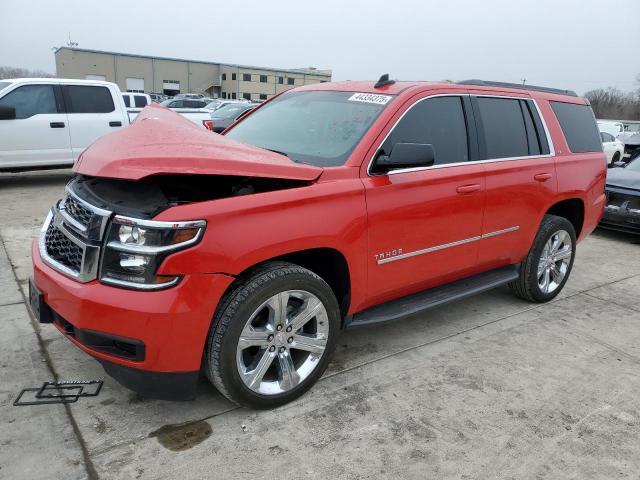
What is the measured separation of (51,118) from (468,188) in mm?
8059

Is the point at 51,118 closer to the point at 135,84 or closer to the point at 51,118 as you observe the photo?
the point at 51,118

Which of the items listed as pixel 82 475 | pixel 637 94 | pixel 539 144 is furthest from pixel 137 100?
pixel 637 94

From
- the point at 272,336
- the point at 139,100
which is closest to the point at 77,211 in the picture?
the point at 272,336

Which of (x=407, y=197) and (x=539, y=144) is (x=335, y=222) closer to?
(x=407, y=197)

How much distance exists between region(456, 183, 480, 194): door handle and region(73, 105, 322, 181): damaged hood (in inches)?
47.2

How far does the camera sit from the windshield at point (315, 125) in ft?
10.4

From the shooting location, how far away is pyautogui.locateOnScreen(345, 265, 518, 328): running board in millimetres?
3248

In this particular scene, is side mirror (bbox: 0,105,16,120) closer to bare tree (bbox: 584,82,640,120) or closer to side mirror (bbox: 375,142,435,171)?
side mirror (bbox: 375,142,435,171)

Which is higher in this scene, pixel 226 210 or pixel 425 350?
pixel 226 210

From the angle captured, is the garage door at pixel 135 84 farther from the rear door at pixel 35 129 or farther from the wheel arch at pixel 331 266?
the wheel arch at pixel 331 266

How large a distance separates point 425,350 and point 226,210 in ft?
6.54

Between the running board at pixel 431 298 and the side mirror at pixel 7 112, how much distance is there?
7.80m

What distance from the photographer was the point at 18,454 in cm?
242

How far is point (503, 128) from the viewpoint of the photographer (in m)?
4.00
